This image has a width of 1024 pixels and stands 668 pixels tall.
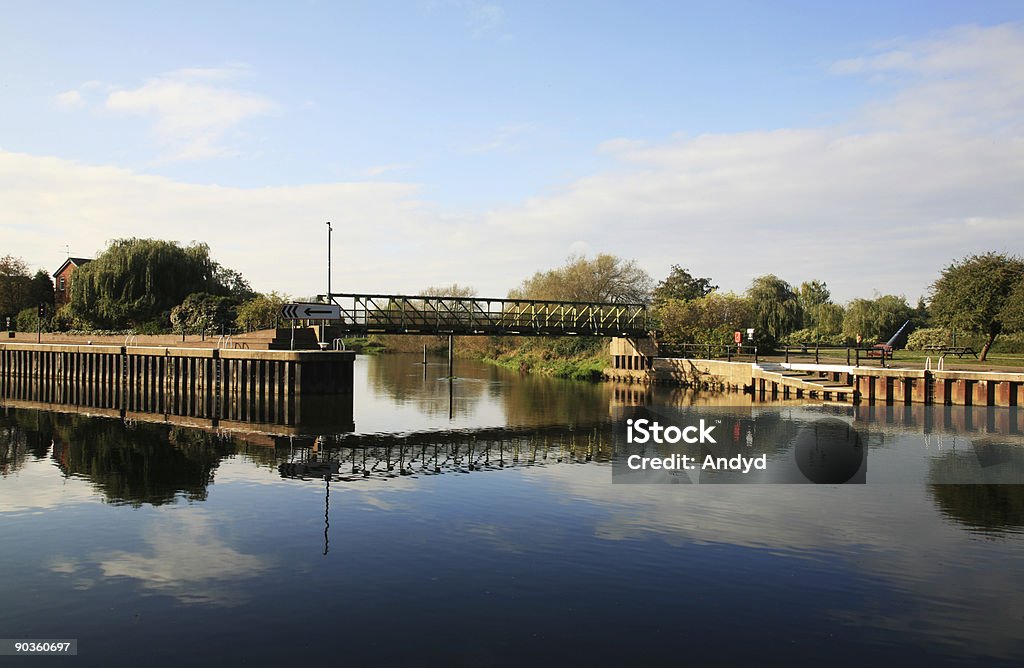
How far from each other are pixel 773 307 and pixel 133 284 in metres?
72.8

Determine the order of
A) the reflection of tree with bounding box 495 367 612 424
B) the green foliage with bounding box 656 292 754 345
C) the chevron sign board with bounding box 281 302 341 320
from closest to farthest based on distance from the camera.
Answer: the reflection of tree with bounding box 495 367 612 424 < the chevron sign board with bounding box 281 302 341 320 < the green foliage with bounding box 656 292 754 345

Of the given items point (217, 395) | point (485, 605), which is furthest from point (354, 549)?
point (217, 395)

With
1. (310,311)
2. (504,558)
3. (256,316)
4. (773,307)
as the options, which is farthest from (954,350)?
(256,316)

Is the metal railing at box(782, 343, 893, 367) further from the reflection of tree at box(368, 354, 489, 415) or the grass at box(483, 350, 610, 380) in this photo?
the reflection of tree at box(368, 354, 489, 415)

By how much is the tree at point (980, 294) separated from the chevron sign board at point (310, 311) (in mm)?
42852

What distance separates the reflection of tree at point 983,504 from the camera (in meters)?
18.1

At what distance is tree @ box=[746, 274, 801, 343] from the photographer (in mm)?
91875

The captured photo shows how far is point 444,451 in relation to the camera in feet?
99.0

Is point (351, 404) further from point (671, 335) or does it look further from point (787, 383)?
point (671, 335)

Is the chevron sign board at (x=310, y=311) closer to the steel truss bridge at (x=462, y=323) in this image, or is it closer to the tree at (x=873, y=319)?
the steel truss bridge at (x=462, y=323)

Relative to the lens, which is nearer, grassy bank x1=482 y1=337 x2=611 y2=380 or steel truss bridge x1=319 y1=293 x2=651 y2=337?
steel truss bridge x1=319 y1=293 x2=651 y2=337

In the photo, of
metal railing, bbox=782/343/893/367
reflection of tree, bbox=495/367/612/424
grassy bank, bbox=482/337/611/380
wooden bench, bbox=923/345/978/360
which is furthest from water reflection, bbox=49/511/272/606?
grassy bank, bbox=482/337/611/380

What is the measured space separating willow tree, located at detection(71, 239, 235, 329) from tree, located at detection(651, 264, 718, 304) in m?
56.7


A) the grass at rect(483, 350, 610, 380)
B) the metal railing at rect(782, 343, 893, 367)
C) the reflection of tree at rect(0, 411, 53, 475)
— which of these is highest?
the metal railing at rect(782, 343, 893, 367)
